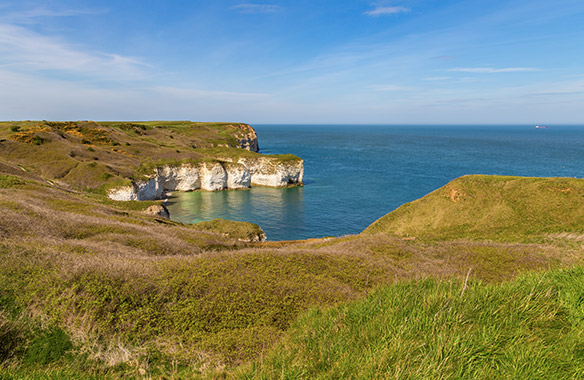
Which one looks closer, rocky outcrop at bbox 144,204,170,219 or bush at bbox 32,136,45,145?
rocky outcrop at bbox 144,204,170,219

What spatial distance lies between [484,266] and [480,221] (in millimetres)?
22298

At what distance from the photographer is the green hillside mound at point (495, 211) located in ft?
101

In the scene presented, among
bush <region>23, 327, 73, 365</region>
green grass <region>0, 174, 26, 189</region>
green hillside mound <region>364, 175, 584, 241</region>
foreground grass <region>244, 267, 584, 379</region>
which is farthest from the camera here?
green hillside mound <region>364, 175, 584, 241</region>

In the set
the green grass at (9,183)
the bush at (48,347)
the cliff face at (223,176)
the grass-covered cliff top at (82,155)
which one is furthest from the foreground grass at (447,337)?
the cliff face at (223,176)

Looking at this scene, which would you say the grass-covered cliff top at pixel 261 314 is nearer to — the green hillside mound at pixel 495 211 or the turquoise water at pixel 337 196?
the green hillside mound at pixel 495 211

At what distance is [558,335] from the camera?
6.00 metres

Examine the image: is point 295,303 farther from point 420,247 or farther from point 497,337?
point 420,247

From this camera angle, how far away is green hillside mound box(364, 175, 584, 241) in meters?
30.9

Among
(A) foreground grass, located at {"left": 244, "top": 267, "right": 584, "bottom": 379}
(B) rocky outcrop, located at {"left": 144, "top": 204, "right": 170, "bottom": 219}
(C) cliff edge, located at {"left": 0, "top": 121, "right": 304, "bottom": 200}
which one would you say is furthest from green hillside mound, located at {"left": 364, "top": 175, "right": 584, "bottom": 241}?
(C) cliff edge, located at {"left": 0, "top": 121, "right": 304, "bottom": 200}

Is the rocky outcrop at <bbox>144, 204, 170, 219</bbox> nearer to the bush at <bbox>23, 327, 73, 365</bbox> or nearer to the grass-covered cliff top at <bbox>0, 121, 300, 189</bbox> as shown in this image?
the grass-covered cliff top at <bbox>0, 121, 300, 189</bbox>

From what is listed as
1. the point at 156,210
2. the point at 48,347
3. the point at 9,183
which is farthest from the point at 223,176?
the point at 48,347

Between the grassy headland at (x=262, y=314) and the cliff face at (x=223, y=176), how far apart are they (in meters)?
54.5

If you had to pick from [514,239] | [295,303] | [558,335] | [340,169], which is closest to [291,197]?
[340,169]

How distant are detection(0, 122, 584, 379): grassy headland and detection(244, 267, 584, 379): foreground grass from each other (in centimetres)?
3
